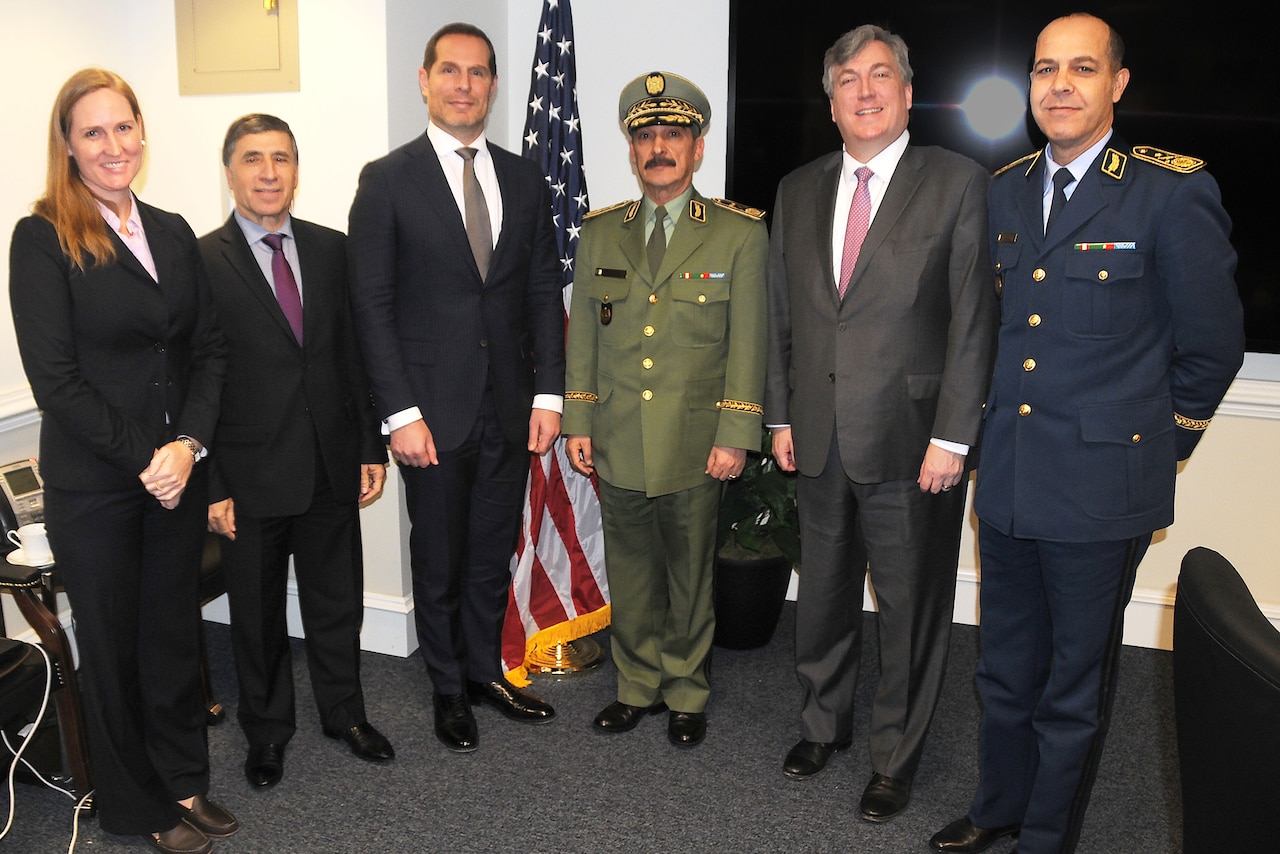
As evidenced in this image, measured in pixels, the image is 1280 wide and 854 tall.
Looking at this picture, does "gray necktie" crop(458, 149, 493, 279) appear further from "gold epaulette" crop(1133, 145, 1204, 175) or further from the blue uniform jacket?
"gold epaulette" crop(1133, 145, 1204, 175)

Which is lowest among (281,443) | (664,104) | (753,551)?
(753,551)

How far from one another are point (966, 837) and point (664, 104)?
1.94m

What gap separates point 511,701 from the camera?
115 inches

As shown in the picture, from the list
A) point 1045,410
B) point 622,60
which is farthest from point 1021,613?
point 622,60

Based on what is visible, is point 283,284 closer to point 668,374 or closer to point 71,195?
point 71,195

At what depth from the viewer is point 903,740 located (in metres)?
2.49

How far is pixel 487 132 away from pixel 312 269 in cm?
135

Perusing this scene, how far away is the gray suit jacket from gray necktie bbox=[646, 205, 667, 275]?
355mm

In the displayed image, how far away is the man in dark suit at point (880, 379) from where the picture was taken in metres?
2.26

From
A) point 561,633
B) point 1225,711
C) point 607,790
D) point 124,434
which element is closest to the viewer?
point 1225,711

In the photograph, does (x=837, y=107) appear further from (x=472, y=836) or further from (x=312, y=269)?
(x=472, y=836)

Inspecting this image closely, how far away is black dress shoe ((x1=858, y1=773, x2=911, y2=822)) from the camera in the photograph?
243cm

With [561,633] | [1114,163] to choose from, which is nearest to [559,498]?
[561,633]

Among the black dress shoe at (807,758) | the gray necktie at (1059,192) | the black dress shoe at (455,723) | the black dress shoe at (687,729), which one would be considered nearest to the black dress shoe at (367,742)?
the black dress shoe at (455,723)
